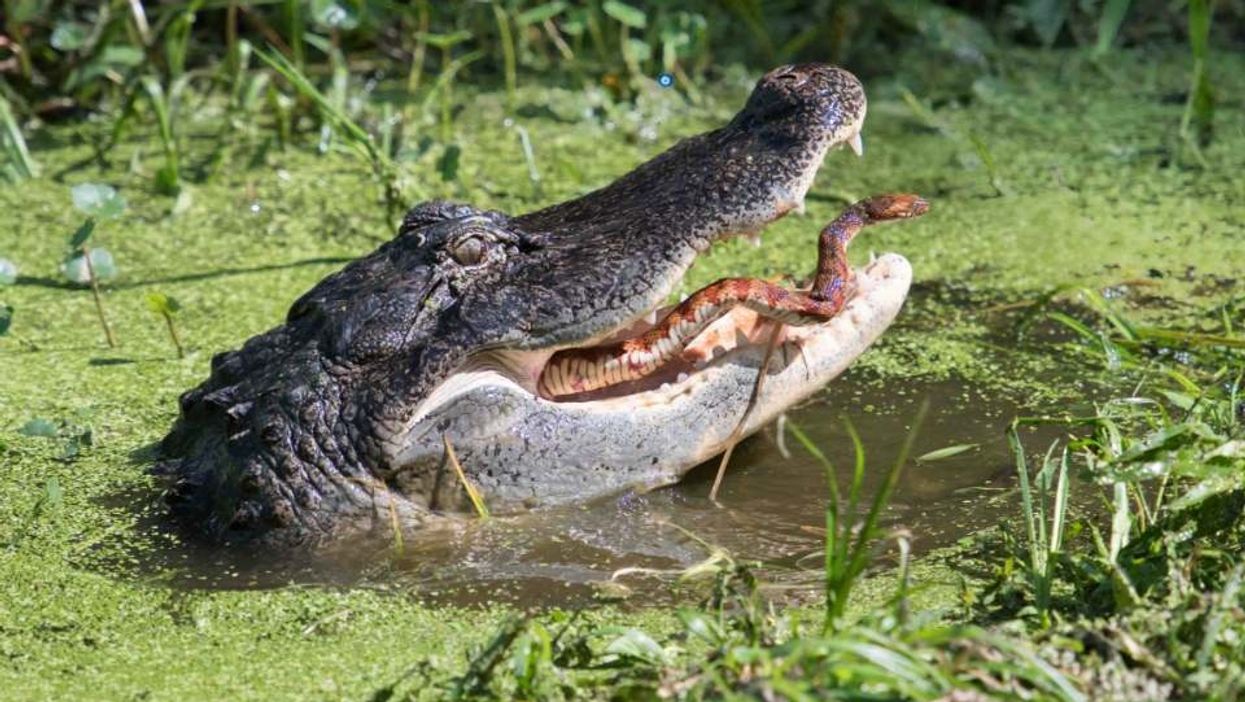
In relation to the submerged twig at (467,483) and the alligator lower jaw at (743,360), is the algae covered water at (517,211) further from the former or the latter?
the alligator lower jaw at (743,360)

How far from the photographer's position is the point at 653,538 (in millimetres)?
3848

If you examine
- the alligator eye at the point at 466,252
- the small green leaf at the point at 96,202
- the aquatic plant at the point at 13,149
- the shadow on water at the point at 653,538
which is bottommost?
the shadow on water at the point at 653,538

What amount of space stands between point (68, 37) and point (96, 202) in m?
1.39

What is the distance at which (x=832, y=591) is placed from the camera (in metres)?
2.92

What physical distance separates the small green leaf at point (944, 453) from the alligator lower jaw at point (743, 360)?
278 millimetres

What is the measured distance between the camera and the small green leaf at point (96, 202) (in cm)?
501

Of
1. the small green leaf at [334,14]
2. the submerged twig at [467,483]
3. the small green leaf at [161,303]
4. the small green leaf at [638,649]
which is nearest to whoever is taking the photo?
the small green leaf at [638,649]

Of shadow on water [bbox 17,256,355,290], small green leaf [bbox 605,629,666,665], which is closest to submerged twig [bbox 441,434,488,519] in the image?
small green leaf [bbox 605,629,666,665]

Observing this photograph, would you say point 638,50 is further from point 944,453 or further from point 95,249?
point 944,453

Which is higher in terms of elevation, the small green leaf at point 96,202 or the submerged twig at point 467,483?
the small green leaf at point 96,202

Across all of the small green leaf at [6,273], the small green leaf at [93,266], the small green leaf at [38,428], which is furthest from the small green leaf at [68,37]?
the small green leaf at [38,428]

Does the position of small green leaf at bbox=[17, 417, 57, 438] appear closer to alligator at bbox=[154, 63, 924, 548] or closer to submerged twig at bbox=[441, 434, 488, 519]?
alligator at bbox=[154, 63, 924, 548]

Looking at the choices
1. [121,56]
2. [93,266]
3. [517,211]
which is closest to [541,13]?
[517,211]

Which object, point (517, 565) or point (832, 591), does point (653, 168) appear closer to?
→ point (517, 565)
